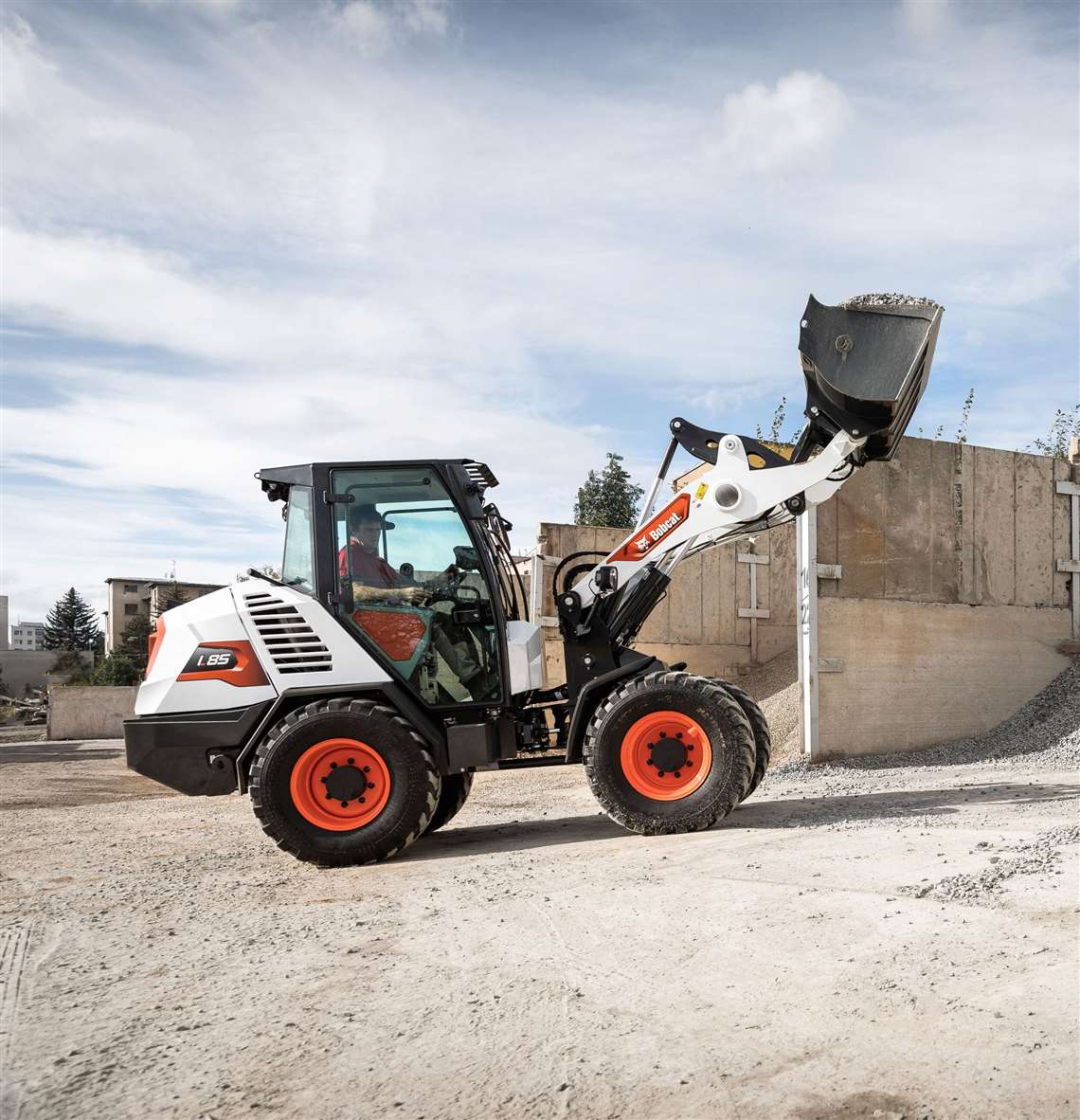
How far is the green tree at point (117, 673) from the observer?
4209cm

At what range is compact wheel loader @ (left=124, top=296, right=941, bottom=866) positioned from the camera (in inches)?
251

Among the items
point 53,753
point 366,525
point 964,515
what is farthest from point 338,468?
point 53,753

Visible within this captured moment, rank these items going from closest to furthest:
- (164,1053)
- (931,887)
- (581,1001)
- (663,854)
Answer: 1. (164,1053)
2. (581,1001)
3. (931,887)
4. (663,854)

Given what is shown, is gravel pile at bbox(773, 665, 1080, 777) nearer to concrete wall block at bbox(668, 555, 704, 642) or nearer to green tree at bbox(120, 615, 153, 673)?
concrete wall block at bbox(668, 555, 704, 642)

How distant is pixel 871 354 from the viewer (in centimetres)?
667

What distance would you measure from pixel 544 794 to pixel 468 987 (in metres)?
6.38

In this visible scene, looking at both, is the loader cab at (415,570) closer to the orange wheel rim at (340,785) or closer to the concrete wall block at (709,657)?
the orange wheel rim at (340,785)

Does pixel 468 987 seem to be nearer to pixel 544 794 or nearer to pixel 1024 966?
pixel 1024 966

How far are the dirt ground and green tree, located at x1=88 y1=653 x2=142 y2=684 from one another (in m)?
37.6

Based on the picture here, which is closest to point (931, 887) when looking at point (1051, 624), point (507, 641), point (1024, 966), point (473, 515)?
point (1024, 966)

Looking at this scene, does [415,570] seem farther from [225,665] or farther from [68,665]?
[68,665]

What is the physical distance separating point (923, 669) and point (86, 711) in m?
23.7

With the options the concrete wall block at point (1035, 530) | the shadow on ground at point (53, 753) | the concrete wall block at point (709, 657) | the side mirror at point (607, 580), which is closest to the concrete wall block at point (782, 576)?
the concrete wall block at point (709, 657)

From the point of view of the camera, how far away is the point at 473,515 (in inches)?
264
